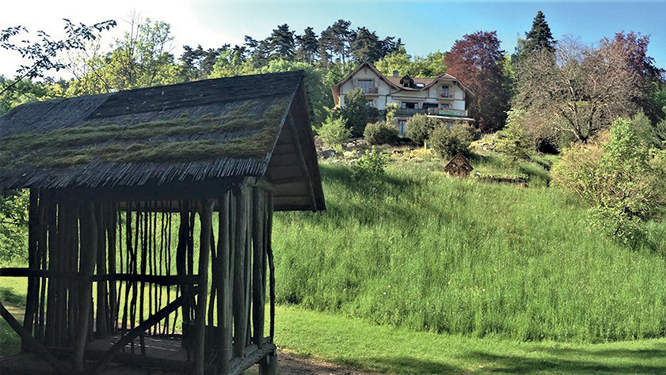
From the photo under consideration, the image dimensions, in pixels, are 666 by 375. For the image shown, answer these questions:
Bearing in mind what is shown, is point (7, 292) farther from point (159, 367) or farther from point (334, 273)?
point (159, 367)

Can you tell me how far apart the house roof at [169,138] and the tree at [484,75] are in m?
42.1

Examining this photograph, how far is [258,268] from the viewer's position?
718 centimetres

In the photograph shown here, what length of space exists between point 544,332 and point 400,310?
11.3 ft

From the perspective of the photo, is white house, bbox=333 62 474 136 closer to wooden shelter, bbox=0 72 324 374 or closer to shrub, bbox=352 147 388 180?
shrub, bbox=352 147 388 180

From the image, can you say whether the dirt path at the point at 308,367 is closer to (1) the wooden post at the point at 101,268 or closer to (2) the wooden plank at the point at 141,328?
(1) the wooden post at the point at 101,268

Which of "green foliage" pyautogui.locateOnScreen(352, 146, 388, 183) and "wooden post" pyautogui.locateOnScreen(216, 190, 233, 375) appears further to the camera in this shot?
"green foliage" pyautogui.locateOnScreen(352, 146, 388, 183)

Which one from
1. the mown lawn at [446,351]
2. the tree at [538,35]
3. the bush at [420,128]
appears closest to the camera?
the mown lawn at [446,351]

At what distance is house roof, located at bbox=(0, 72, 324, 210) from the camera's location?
5.70 metres

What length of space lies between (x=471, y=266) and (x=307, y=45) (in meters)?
71.2

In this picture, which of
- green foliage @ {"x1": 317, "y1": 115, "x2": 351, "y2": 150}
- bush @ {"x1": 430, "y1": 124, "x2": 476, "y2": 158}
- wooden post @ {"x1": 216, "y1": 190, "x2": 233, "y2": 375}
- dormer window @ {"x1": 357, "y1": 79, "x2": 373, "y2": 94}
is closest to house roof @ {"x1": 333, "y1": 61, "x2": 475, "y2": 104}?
dormer window @ {"x1": 357, "y1": 79, "x2": 373, "y2": 94}

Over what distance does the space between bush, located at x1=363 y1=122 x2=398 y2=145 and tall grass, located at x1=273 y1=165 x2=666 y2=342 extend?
1588 cm

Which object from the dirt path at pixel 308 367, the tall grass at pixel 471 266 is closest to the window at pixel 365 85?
the tall grass at pixel 471 266

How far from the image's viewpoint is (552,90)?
109 feet

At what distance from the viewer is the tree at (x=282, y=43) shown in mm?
72688
